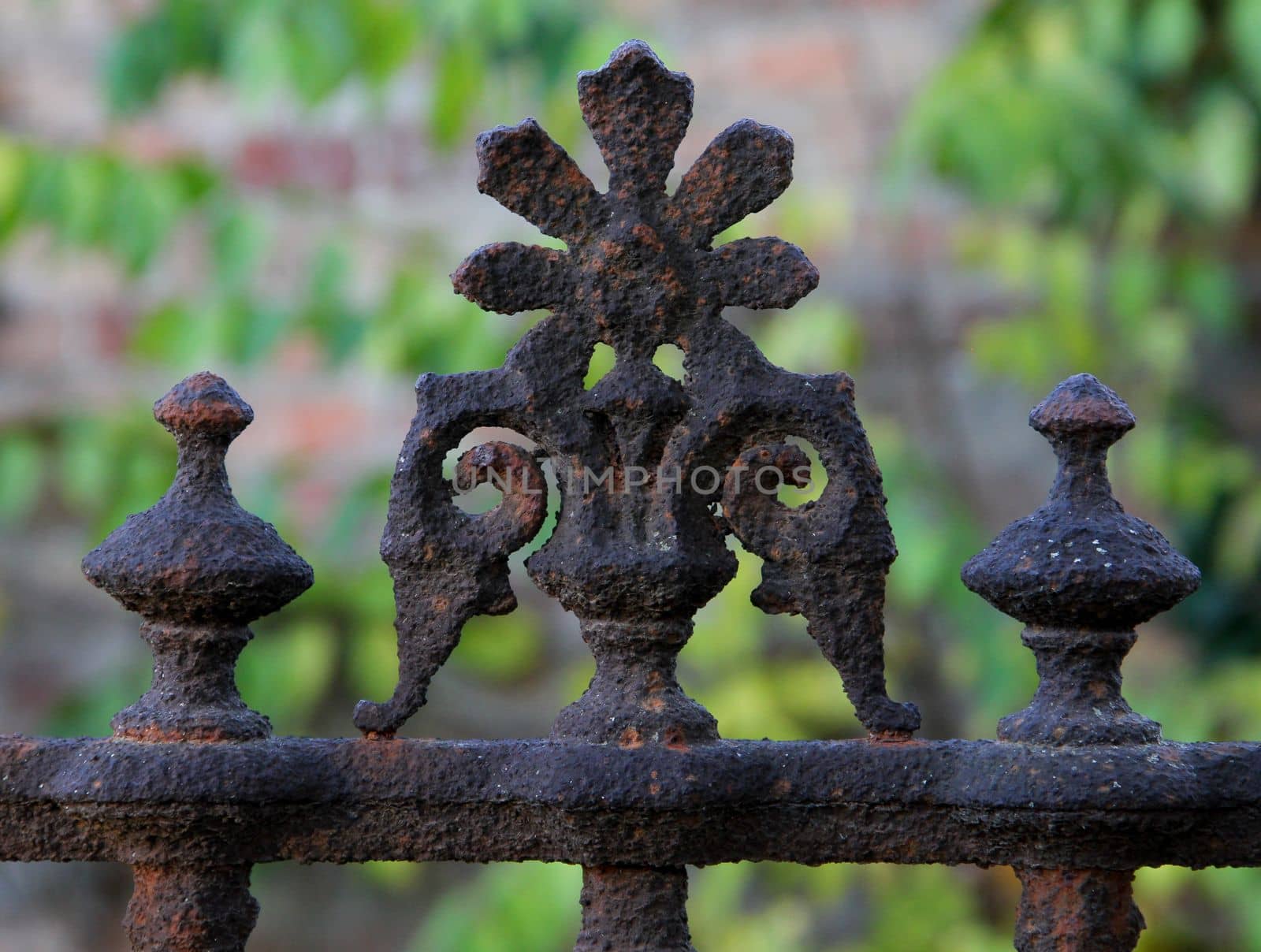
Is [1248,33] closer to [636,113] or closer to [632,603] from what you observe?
[636,113]

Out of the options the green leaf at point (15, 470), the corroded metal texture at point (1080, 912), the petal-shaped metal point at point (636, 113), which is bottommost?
the corroded metal texture at point (1080, 912)

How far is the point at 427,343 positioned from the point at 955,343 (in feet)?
3.32

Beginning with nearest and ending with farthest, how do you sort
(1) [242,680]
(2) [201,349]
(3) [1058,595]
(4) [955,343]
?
(3) [1058,595] → (2) [201,349] → (1) [242,680] → (4) [955,343]

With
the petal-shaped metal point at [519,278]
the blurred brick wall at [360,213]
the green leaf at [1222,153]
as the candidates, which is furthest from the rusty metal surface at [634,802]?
the blurred brick wall at [360,213]

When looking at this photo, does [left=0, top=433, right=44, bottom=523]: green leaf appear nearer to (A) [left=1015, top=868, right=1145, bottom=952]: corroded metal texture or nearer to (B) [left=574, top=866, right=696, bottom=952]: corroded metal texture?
(B) [left=574, top=866, right=696, bottom=952]: corroded metal texture

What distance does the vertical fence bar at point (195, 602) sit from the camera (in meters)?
0.74

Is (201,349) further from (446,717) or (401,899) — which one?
(401,899)

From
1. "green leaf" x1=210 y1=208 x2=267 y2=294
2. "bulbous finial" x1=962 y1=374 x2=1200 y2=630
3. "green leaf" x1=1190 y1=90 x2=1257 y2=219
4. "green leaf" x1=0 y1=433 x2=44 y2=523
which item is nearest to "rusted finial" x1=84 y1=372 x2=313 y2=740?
"bulbous finial" x1=962 y1=374 x2=1200 y2=630

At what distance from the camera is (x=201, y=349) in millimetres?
1772

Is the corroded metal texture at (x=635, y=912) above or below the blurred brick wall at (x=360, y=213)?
below

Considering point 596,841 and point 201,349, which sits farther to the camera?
point 201,349

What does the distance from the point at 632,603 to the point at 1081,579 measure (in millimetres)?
234

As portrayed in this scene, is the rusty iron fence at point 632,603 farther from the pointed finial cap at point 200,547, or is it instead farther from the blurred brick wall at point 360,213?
the blurred brick wall at point 360,213

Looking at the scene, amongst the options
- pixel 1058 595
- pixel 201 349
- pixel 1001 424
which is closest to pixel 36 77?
pixel 201 349
